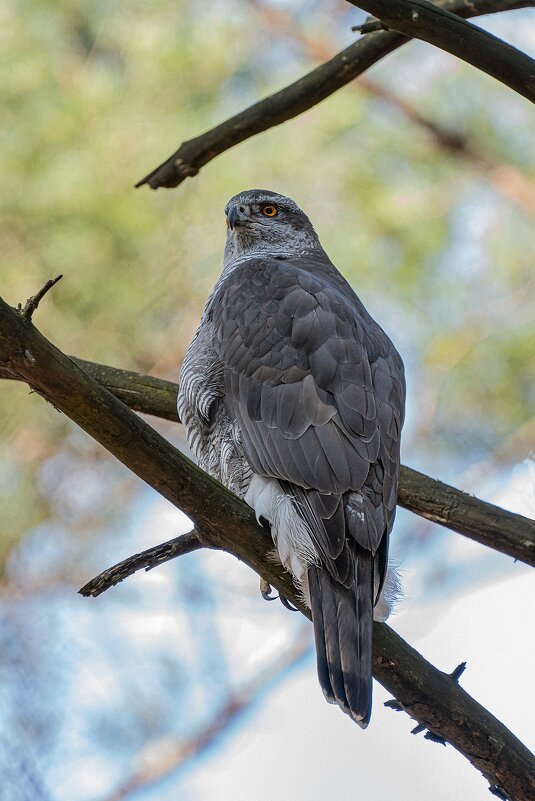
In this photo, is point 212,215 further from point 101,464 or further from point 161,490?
point 161,490

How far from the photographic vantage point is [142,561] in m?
2.82

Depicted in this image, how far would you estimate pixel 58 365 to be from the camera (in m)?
2.51

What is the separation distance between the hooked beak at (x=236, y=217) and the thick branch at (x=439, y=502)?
89 centimetres

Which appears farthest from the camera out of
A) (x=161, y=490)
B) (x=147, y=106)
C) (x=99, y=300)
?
(x=147, y=106)

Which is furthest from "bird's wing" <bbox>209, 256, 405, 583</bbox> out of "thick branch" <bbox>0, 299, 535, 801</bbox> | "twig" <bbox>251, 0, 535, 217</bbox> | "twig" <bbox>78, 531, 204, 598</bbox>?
"twig" <bbox>251, 0, 535, 217</bbox>

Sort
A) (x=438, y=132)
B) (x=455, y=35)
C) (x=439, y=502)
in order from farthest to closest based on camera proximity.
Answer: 1. (x=438, y=132)
2. (x=439, y=502)
3. (x=455, y=35)

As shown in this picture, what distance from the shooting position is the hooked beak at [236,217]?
469 cm

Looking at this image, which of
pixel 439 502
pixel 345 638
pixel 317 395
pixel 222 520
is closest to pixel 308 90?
pixel 317 395

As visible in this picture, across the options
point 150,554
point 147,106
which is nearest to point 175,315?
point 147,106

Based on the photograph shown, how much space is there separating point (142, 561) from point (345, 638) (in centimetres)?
57

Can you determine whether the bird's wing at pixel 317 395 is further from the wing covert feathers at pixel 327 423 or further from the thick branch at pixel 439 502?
the thick branch at pixel 439 502

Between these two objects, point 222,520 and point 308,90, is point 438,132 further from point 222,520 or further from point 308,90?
point 222,520

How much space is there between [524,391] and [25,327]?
4213 millimetres

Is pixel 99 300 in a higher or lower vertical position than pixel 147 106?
lower
